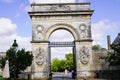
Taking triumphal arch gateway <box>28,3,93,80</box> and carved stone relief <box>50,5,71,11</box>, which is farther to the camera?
carved stone relief <box>50,5,71,11</box>

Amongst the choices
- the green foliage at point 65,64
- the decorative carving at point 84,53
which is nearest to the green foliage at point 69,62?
the green foliage at point 65,64

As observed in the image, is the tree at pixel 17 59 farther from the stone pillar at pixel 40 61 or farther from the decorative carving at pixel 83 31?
the decorative carving at pixel 83 31

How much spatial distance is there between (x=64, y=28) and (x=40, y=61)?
4745 millimetres

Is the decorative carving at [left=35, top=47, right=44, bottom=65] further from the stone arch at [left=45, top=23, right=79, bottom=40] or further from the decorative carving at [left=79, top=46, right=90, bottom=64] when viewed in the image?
the decorative carving at [left=79, top=46, right=90, bottom=64]

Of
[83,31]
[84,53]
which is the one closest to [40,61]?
[84,53]

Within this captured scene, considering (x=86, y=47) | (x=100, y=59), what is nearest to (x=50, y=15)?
(x=86, y=47)

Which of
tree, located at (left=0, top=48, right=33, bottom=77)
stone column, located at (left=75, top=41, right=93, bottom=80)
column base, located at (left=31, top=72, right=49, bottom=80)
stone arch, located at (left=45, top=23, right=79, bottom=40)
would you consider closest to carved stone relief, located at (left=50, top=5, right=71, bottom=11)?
stone arch, located at (left=45, top=23, right=79, bottom=40)

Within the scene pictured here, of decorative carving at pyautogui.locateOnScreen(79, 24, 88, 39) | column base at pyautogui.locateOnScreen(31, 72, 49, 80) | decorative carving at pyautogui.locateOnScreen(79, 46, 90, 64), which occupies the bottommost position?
column base at pyautogui.locateOnScreen(31, 72, 49, 80)

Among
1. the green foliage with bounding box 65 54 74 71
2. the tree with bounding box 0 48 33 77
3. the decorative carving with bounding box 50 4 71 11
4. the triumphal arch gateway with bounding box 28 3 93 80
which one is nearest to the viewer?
the tree with bounding box 0 48 33 77

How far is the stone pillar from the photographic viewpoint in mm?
31688

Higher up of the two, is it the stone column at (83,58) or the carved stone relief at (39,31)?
the carved stone relief at (39,31)

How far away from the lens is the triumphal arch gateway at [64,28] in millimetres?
31969

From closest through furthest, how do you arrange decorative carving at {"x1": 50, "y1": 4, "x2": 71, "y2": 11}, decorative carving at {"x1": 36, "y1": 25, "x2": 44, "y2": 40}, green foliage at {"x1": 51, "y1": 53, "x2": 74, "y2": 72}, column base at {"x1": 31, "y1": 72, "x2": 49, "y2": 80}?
column base at {"x1": 31, "y1": 72, "x2": 49, "y2": 80} → decorative carving at {"x1": 36, "y1": 25, "x2": 44, "y2": 40} → decorative carving at {"x1": 50, "y1": 4, "x2": 71, "y2": 11} → green foliage at {"x1": 51, "y1": 53, "x2": 74, "y2": 72}

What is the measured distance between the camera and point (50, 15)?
32.6m
